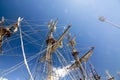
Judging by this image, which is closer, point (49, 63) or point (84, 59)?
point (49, 63)

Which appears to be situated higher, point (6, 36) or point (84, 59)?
point (84, 59)

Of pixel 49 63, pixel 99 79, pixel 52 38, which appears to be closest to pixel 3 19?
pixel 49 63

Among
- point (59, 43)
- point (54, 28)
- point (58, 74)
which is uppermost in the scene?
point (54, 28)

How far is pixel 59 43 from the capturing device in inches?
935

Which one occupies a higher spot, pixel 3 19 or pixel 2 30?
pixel 3 19

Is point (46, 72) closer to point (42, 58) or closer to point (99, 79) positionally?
point (42, 58)

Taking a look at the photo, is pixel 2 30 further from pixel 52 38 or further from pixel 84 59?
pixel 84 59

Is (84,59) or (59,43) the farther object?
(84,59)

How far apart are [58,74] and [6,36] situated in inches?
326

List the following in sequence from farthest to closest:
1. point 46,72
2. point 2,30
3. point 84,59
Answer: point 84,59 < point 46,72 < point 2,30

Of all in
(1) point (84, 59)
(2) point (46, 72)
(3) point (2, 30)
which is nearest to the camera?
(3) point (2, 30)

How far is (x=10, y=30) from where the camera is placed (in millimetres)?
14703

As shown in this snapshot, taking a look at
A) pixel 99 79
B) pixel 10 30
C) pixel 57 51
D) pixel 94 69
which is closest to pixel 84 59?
pixel 94 69

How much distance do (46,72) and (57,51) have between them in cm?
546
